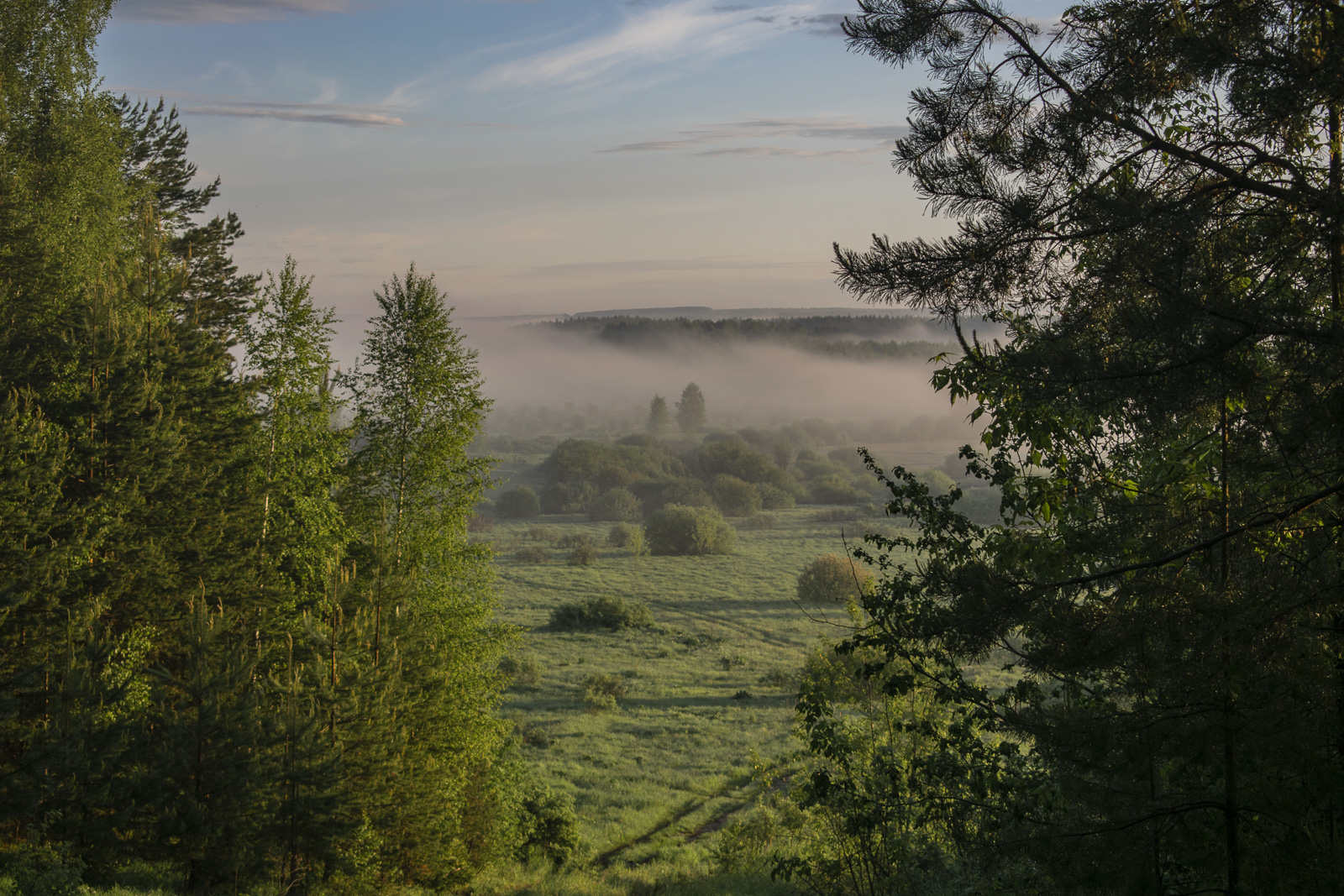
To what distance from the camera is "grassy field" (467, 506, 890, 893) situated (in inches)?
888

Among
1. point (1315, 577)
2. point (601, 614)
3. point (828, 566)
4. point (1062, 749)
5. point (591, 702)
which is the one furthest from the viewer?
point (828, 566)

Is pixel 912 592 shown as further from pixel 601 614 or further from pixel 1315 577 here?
pixel 601 614

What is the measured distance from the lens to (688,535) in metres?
85.9

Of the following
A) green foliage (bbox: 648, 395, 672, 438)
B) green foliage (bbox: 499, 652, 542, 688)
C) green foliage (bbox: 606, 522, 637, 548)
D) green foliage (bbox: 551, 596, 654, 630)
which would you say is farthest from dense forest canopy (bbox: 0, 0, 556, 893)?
green foliage (bbox: 648, 395, 672, 438)

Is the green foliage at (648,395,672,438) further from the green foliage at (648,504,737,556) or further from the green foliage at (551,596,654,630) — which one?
the green foliage at (551,596,654,630)

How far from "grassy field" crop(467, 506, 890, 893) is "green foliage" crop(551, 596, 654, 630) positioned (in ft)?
3.31

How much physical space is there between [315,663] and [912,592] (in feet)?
36.2

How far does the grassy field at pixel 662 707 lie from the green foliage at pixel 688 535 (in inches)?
304

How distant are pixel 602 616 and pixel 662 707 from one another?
17.8 meters

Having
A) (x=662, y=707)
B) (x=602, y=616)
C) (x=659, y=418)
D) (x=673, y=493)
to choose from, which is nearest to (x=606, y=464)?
(x=673, y=493)

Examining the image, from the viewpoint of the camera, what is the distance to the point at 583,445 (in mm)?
136750

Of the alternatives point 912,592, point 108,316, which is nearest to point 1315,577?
point 912,592

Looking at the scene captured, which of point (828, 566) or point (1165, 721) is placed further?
point (828, 566)

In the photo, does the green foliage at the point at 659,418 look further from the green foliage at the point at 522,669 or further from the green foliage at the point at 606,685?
the green foliage at the point at 606,685
